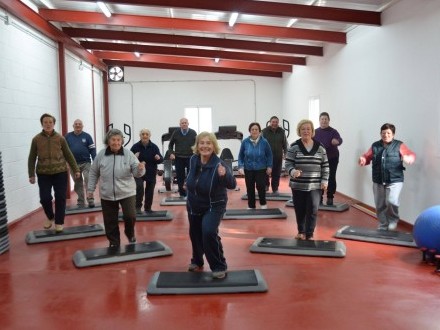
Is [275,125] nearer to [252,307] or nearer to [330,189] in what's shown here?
[330,189]

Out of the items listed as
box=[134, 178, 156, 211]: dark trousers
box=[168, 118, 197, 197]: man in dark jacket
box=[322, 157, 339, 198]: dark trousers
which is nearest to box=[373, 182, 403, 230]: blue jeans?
box=[322, 157, 339, 198]: dark trousers

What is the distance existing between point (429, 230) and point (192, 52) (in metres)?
7.96

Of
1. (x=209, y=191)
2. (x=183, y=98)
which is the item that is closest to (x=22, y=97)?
(x=209, y=191)

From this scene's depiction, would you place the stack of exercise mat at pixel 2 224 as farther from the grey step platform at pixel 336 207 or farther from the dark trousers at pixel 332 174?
the dark trousers at pixel 332 174

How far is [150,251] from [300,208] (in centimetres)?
172

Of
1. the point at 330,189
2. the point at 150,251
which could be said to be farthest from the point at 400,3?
the point at 150,251

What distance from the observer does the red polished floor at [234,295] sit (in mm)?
3182

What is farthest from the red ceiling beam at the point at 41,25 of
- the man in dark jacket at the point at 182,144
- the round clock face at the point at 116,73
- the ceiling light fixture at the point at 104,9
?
the man in dark jacket at the point at 182,144

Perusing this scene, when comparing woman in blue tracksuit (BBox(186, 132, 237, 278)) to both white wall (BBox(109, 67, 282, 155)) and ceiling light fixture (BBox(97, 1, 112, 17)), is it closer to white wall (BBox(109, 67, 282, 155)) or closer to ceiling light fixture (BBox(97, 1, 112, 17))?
ceiling light fixture (BBox(97, 1, 112, 17))

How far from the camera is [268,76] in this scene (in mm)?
13797

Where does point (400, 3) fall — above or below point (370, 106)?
above

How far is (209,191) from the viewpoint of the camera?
12.4 ft

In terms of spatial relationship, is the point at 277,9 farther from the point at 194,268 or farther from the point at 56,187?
the point at 194,268

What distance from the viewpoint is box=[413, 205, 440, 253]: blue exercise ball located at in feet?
14.2
